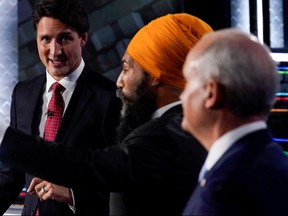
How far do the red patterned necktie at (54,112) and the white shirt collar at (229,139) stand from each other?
1435 millimetres

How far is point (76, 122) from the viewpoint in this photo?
9.56ft

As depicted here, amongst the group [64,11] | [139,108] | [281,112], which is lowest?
[281,112]

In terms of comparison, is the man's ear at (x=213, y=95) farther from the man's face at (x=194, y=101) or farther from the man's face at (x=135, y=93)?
the man's face at (x=135, y=93)

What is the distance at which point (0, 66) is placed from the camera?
13.7 ft

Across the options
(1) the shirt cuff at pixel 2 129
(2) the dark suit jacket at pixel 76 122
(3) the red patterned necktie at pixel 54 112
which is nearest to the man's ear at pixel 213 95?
(1) the shirt cuff at pixel 2 129

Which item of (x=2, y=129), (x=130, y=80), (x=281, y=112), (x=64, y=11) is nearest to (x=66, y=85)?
(x=64, y=11)

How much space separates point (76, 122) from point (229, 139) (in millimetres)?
1417

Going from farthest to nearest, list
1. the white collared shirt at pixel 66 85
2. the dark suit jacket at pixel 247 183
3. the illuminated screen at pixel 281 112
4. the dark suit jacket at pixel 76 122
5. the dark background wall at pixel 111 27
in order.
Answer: the dark background wall at pixel 111 27, the illuminated screen at pixel 281 112, the white collared shirt at pixel 66 85, the dark suit jacket at pixel 76 122, the dark suit jacket at pixel 247 183

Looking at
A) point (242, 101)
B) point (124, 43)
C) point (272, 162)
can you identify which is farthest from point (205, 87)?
point (124, 43)

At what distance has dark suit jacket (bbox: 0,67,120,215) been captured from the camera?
288 centimetres

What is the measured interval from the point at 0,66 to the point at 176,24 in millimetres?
2043

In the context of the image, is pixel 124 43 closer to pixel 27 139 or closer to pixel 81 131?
pixel 81 131

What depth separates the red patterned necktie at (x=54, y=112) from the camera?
2.95 meters

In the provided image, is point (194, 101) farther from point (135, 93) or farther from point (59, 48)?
point (59, 48)
